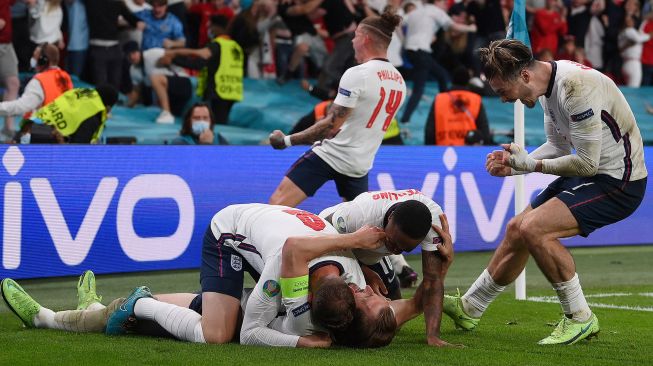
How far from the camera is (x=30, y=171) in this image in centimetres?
1091

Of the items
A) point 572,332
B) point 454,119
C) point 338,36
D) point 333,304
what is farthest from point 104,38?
point 333,304

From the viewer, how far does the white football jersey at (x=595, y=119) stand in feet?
23.6

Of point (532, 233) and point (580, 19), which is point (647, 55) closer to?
point (580, 19)

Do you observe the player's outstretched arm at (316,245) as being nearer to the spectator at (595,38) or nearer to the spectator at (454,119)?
the spectator at (454,119)

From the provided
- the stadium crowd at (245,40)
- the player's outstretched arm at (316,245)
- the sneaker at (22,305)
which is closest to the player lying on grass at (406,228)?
the player's outstretched arm at (316,245)

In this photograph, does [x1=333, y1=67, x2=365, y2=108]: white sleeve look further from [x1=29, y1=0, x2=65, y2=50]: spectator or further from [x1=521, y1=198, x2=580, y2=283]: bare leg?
[x1=29, y1=0, x2=65, y2=50]: spectator

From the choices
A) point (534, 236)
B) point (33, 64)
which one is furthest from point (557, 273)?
point (33, 64)

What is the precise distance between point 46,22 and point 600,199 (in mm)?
10592

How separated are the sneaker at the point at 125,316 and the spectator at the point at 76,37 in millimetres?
9598

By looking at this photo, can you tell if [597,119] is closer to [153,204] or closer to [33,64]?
[153,204]

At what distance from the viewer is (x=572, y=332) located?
745 cm

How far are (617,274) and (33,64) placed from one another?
7324 mm

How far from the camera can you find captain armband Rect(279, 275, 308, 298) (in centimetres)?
680

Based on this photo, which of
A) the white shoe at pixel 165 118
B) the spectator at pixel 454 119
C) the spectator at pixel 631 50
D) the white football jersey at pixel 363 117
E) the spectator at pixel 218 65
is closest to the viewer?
the white football jersey at pixel 363 117
